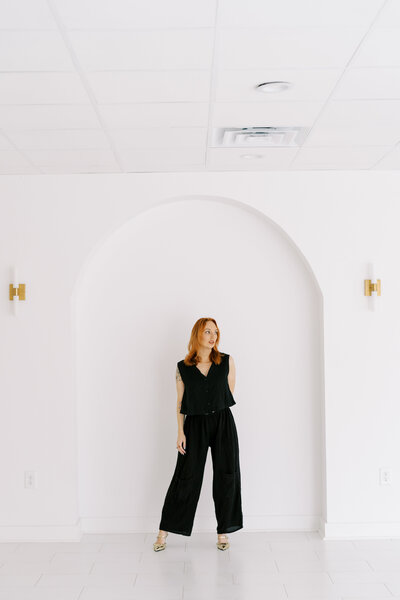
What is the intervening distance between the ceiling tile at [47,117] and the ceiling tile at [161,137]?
22 centimetres

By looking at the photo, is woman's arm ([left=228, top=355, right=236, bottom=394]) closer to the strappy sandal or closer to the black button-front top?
the black button-front top

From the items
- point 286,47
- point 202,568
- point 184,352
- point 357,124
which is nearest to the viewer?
point 286,47

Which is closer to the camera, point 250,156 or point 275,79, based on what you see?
point 275,79

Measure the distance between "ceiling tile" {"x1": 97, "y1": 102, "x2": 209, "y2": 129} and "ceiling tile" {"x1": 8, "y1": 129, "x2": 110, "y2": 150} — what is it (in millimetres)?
191

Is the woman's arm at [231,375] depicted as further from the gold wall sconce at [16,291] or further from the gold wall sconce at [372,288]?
the gold wall sconce at [16,291]

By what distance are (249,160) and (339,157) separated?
1.74ft

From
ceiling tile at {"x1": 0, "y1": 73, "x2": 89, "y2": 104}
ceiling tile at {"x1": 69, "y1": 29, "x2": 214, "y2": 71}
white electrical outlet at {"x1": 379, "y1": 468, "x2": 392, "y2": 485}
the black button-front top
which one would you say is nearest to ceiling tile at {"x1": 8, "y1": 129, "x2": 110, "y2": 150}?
ceiling tile at {"x1": 0, "y1": 73, "x2": 89, "y2": 104}

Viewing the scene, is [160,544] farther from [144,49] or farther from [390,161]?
[144,49]

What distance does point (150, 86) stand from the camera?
266cm

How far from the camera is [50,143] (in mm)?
3471

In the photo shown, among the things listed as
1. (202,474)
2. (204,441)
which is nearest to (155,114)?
(204,441)

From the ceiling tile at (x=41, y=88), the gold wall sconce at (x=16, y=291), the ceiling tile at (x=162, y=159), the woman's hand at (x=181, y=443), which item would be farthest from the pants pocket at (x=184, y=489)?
the ceiling tile at (x=41, y=88)

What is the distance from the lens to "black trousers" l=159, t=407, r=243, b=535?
4.09 m

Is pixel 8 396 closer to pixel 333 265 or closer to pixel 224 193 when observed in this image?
pixel 224 193
